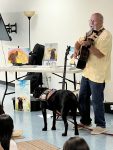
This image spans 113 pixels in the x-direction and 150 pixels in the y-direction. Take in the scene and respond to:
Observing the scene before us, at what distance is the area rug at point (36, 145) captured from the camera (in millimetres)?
3303

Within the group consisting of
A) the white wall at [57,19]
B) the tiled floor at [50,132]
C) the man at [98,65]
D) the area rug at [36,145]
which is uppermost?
the white wall at [57,19]

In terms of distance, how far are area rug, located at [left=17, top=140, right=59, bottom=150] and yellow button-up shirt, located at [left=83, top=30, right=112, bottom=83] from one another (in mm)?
925

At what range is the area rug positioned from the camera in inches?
130

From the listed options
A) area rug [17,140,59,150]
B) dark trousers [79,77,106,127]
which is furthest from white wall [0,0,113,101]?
area rug [17,140,59,150]

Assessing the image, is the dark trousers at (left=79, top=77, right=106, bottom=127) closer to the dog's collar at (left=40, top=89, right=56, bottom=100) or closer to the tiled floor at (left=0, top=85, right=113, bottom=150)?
the tiled floor at (left=0, top=85, right=113, bottom=150)

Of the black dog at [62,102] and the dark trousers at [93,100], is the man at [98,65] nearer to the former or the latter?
the dark trousers at [93,100]

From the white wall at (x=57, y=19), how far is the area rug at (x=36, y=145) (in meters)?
2.03

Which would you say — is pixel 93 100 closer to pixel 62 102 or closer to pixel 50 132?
pixel 62 102

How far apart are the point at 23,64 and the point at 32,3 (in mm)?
1898

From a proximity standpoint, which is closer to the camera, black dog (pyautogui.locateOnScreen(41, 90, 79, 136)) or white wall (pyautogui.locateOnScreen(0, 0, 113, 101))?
black dog (pyautogui.locateOnScreen(41, 90, 79, 136))

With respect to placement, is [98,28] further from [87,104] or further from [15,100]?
[15,100]

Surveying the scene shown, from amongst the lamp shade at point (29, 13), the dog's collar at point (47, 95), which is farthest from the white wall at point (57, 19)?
the dog's collar at point (47, 95)

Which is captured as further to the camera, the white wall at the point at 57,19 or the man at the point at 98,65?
the white wall at the point at 57,19

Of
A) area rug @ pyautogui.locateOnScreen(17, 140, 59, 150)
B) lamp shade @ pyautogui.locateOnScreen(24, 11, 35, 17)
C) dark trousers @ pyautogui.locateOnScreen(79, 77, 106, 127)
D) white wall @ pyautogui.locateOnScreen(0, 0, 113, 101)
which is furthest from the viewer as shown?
lamp shade @ pyautogui.locateOnScreen(24, 11, 35, 17)
